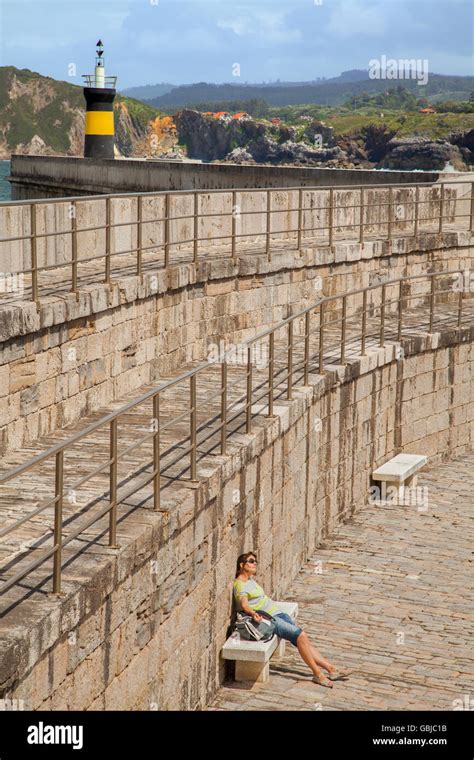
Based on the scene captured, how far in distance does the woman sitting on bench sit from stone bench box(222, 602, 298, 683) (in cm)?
17

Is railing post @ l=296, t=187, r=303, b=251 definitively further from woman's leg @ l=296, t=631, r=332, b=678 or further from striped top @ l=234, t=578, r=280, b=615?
woman's leg @ l=296, t=631, r=332, b=678

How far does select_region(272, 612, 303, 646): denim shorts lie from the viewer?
9734 mm

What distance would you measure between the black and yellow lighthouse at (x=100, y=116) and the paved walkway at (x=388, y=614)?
22268mm

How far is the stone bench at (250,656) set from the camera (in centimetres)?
941

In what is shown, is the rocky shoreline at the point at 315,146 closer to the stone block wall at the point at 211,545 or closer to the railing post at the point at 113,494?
the stone block wall at the point at 211,545

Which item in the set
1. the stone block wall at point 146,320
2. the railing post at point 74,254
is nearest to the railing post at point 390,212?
the stone block wall at point 146,320

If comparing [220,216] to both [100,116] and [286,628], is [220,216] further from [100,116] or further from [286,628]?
[100,116]

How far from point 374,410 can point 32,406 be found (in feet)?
21.0

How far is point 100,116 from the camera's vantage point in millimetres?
36062

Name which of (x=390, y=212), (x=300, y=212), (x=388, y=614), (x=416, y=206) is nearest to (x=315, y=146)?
(x=416, y=206)

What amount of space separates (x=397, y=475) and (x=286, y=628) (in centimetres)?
557
